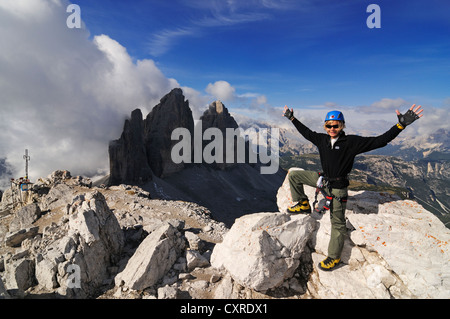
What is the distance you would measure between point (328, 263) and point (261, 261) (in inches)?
105

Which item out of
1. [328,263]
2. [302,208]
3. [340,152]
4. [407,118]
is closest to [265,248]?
[328,263]

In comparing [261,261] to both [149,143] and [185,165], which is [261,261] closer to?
[149,143]

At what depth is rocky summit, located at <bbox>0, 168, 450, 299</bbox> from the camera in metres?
7.99

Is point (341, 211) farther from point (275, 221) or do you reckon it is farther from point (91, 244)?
point (91, 244)

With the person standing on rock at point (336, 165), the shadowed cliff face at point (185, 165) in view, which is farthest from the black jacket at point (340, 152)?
the shadowed cliff face at point (185, 165)

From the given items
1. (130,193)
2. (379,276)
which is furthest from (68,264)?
(130,193)

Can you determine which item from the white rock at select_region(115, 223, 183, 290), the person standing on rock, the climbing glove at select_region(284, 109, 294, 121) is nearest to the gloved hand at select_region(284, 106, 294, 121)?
the climbing glove at select_region(284, 109, 294, 121)

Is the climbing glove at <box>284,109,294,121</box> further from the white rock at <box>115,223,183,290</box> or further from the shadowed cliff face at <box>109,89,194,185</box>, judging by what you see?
the shadowed cliff face at <box>109,89,194,185</box>

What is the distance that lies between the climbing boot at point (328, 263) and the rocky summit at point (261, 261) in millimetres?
273

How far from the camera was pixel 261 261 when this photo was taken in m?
8.71

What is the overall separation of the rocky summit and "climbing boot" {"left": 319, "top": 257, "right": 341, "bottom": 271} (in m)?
0.27

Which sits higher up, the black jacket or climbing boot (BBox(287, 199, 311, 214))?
the black jacket
